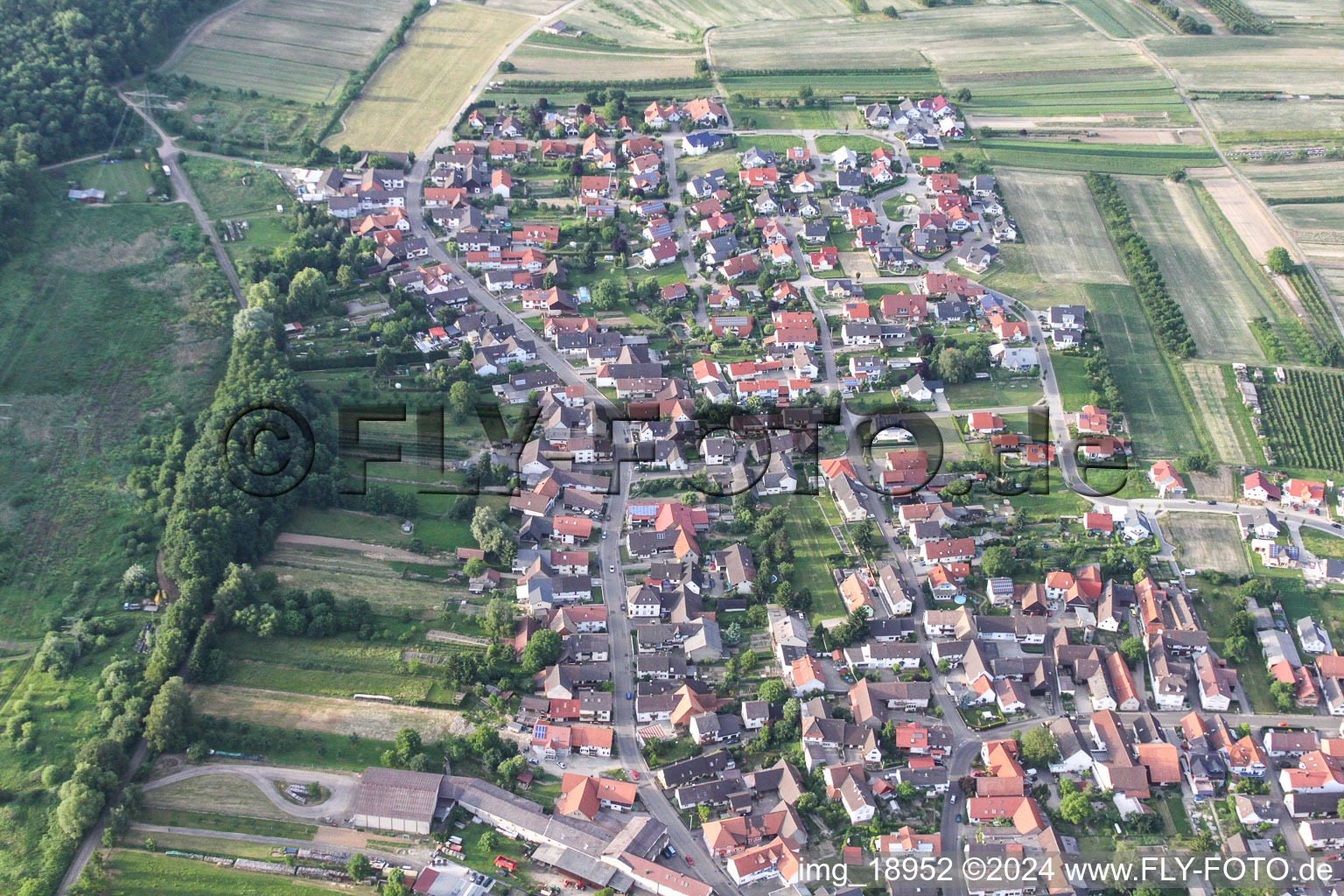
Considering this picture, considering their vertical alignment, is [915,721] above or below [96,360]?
below

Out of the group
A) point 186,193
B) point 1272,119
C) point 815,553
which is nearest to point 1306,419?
point 815,553

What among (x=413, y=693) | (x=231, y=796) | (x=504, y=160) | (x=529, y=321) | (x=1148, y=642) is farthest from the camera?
(x=504, y=160)

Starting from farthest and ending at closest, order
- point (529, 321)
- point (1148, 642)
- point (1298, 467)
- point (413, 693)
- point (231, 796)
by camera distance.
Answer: point (529, 321) < point (1298, 467) < point (1148, 642) < point (413, 693) < point (231, 796)

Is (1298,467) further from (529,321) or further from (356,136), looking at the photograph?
(356,136)

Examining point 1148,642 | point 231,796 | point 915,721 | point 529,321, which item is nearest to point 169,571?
point 231,796

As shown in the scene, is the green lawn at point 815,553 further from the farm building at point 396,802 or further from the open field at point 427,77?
the open field at point 427,77

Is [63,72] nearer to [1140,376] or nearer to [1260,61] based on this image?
[1140,376]

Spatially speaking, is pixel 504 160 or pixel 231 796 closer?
pixel 231 796

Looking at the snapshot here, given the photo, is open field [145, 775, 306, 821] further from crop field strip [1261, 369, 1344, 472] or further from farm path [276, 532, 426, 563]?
crop field strip [1261, 369, 1344, 472]
